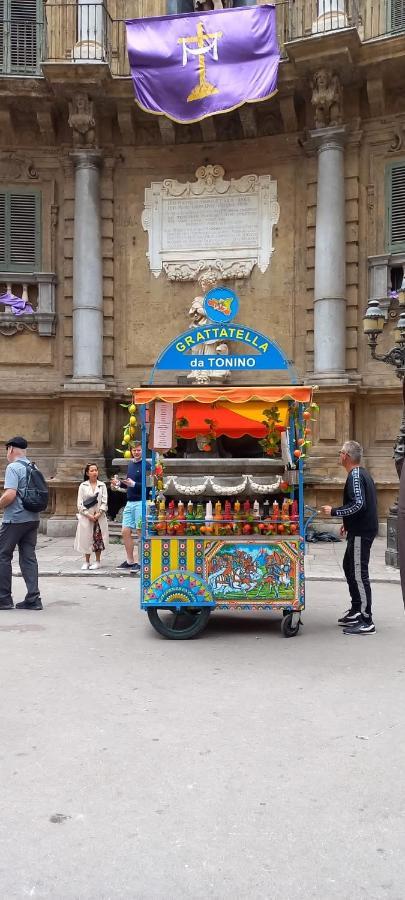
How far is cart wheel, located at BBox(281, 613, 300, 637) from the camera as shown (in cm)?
764

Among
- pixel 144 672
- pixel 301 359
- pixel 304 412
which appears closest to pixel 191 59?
pixel 301 359

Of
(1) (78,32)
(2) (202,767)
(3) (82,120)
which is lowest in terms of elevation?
(2) (202,767)

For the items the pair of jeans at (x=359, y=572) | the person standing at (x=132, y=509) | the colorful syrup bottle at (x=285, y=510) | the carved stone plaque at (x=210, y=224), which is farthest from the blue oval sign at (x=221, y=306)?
the carved stone plaque at (x=210, y=224)

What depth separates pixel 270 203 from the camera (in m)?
16.9

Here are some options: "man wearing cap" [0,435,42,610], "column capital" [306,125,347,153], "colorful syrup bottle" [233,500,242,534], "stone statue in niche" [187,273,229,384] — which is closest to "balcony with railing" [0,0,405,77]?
"column capital" [306,125,347,153]

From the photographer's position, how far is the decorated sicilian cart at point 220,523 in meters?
7.62

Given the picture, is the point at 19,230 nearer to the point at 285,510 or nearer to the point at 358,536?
the point at 285,510

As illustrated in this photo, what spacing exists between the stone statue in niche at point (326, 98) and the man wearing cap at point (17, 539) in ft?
33.3

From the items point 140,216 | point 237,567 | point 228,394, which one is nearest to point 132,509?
point 237,567

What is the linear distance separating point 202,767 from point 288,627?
11.1 ft

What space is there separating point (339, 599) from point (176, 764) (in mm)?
5412

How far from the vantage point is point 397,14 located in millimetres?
15633

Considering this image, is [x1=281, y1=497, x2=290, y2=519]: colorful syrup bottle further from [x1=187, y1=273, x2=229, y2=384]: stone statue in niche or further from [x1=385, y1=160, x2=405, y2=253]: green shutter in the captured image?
[x1=385, y1=160, x2=405, y2=253]: green shutter

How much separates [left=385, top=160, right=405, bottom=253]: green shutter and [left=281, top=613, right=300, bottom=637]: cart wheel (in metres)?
10.2
